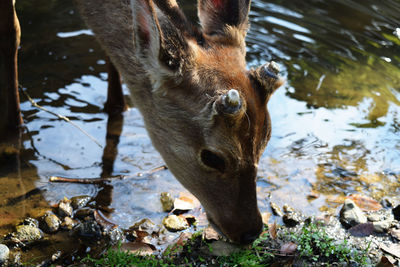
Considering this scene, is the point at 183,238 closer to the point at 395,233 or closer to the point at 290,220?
the point at 290,220

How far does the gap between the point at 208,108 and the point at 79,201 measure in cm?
200

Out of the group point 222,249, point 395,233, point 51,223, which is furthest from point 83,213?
point 395,233

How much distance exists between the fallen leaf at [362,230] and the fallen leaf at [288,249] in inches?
33.4

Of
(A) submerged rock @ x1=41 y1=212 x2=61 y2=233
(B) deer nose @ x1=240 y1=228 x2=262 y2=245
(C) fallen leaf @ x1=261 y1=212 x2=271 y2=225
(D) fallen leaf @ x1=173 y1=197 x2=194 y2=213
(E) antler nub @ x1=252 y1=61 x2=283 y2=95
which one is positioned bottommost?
(A) submerged rock @ x1=41 y1=212 x2=61 y2=233

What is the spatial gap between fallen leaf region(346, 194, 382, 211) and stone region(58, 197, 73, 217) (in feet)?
10.1

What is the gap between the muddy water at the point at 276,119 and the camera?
16.7ft

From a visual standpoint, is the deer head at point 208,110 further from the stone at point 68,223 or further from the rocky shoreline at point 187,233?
the stone at point 68,223

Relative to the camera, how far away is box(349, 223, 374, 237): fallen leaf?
14.6ft

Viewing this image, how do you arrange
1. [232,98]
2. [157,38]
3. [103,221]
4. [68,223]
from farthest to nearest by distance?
[103,221]
[68,223]
[157,38]
[232,98]

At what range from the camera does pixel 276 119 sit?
6.63 meters

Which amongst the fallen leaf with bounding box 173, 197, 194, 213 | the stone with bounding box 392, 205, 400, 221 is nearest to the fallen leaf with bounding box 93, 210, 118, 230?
the fallen leaf with bounding box 173, 197, 194, 213

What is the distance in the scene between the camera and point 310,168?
5.65m

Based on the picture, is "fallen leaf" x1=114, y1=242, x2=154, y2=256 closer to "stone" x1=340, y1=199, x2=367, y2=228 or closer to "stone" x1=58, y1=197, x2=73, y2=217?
"stone" x1=58, y1=197, x2=73, y2=217

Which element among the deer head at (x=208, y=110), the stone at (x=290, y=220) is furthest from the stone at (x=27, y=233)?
the stone at (x=290, y=220)
